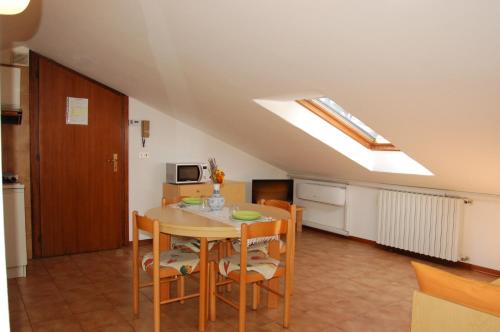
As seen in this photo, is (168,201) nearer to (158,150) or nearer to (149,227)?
(149,227)

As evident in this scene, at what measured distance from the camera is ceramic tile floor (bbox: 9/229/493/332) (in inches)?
122

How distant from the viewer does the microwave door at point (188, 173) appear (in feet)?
17.2

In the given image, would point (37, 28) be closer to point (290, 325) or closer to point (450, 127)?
point (290, 325)

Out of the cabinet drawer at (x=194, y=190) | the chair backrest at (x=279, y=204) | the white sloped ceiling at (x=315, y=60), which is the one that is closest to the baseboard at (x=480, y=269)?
the white sloped ceiling at (x=315, y=60)

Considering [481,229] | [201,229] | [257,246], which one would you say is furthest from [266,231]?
[481,229]

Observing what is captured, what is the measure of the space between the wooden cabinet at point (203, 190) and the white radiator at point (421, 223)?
1.93 m

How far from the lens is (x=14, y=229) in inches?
159

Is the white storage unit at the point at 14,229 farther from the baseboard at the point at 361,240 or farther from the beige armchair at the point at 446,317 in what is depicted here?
the baseboard at the point at 361,240

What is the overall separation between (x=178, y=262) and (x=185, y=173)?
2.43 metres

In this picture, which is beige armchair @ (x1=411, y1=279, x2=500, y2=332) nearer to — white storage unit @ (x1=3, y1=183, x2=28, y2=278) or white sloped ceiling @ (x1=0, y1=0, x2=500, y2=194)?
white sloped ceiling @ (x1=0, y1=0, x2=500, y2=194)

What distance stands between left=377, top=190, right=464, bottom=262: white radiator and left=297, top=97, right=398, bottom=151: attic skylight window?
2.29 ft

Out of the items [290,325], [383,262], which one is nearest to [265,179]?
[383,262]

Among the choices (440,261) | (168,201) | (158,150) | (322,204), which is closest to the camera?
(168,201)

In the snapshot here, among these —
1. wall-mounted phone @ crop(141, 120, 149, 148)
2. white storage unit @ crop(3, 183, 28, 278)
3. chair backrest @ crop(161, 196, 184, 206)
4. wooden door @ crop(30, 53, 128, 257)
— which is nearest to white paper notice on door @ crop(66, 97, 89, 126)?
wooden door @ crop(30, 53, 128, 257)
